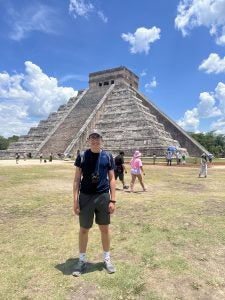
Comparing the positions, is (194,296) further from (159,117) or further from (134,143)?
(159,117)

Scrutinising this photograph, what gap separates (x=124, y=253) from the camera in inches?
236

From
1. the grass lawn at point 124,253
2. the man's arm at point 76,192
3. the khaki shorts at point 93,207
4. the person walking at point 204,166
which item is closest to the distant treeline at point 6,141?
the person walking at point 204,166

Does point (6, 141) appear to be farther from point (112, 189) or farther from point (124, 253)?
point (112, 189)

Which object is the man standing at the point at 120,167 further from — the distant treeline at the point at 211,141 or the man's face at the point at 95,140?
the distant treeline at the point at 211,141

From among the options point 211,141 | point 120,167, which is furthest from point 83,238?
point 211,141

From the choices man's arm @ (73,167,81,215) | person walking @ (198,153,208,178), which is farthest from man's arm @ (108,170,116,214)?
person walking @ (198,153,208,178)

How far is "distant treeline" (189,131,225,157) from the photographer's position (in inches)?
3045

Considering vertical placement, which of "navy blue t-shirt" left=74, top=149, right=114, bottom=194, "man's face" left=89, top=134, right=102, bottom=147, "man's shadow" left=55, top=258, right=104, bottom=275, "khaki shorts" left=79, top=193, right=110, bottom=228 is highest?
"man's face" left=89, top=134, right=102, bottom=147

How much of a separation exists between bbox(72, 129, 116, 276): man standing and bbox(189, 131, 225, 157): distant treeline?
69.8 m

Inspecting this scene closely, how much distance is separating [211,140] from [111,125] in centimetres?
4448

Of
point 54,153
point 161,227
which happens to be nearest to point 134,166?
point 161,227

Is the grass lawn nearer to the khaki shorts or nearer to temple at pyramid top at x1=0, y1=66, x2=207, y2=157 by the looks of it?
the khaki shorts

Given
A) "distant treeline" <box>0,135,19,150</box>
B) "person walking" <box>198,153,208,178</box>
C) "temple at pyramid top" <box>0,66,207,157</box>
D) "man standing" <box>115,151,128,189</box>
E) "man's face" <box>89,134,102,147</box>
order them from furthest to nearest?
"distant treeline" <box>0,135,19,150</box>, "temple at pyramid top" <box>0,66,207,157</box>, "person walking" <box>198,153,208,178</box>, "man standing" <box>115,151,128,189</box>, "man's face" <box>89,134,102,147</box>

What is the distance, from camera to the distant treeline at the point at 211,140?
77344mm
